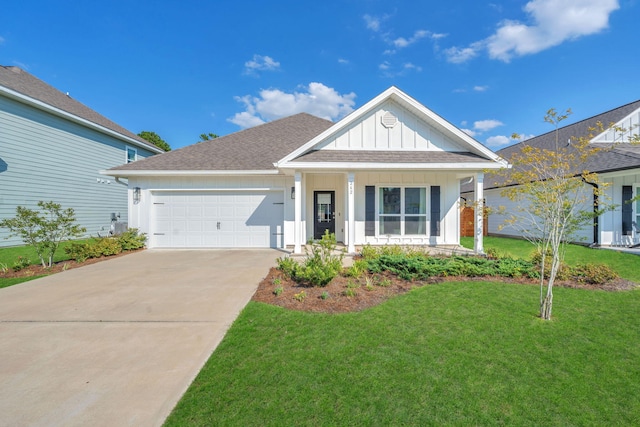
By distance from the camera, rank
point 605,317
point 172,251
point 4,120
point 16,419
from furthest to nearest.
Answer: point 4,120 < point 172,251 < point 605,317 < point 16,419

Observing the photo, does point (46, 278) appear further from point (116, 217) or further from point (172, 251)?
point (116, 217)

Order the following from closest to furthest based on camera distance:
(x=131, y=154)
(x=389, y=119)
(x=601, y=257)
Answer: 1. (x=601, y=257)
2. (x=389, y=119)
3. (x=131, y=154)

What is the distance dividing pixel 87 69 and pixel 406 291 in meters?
20.1

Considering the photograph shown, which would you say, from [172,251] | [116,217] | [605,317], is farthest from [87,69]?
[605,317]

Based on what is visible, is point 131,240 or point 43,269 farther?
point 131,240

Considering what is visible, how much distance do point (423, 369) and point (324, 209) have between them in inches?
343

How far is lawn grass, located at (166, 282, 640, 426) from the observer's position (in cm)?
230

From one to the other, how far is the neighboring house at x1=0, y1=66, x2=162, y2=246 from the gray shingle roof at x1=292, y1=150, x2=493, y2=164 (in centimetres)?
1186

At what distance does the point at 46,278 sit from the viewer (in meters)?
6.58

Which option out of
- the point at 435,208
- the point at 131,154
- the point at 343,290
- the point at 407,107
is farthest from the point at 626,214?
the point at 131,154

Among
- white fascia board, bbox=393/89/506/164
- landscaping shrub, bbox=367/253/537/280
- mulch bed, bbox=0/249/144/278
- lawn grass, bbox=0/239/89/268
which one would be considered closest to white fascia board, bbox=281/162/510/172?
white fascia board, bbox=393/89/506/164

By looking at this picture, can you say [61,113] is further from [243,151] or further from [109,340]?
[109,340]

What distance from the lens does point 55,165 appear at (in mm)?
13078

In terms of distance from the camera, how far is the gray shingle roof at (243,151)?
34.3 ft
